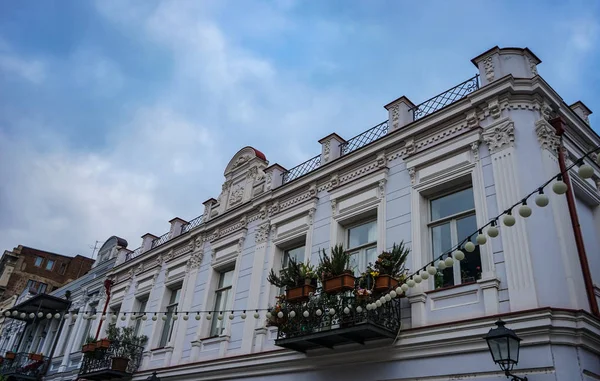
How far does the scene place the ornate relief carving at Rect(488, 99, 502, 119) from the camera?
8.72 m

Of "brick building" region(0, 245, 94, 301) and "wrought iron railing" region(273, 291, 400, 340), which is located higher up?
"brick building" region(0, 245, 94, 301)

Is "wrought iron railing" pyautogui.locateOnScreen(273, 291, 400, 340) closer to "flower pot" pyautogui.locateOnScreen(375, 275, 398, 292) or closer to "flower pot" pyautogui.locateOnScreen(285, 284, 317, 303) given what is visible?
"flower pot" pyautogui.locateOnScreen(285, 284, 317, 303)

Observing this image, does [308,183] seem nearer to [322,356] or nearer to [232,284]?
[232,284]

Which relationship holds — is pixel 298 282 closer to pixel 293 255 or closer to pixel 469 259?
pixel 293 255

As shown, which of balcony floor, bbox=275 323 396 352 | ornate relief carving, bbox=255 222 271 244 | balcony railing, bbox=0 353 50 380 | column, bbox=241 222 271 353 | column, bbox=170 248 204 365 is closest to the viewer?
balcony floor, bbox=275 323 396 352

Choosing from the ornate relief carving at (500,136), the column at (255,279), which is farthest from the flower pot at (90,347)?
the ornate relief carving at (500,136)

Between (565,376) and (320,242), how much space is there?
225 inches

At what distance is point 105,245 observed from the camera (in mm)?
21203

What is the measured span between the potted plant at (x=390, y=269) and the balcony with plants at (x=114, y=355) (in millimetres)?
9063

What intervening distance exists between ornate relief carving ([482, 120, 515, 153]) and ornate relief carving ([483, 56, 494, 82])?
3.61 feet

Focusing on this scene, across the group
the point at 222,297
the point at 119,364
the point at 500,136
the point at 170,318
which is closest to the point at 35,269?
the point at 119,364

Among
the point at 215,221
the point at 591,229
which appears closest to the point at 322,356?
the point at 591,229

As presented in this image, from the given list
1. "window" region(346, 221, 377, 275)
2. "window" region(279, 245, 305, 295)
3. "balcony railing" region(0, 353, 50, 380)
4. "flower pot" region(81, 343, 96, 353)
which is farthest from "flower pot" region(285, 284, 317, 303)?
"balcony railing" region(0, 353, 50, 380)

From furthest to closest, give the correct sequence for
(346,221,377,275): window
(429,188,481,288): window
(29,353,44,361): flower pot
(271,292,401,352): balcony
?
(29,353,44,361): flower pot → (346,221,377,275): window → (429,188,481,288): window → (271,292,401,352): balcony
